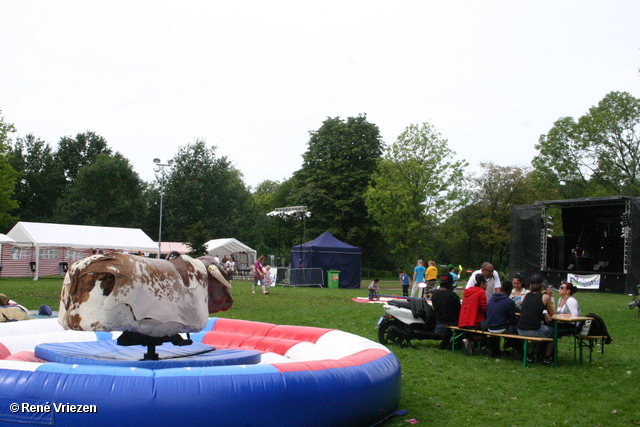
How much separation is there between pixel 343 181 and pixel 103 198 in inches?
1004

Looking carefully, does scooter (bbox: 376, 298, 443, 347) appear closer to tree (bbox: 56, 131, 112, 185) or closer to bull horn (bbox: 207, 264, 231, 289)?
bull horn (bbox: 207, 264, 231, 289)

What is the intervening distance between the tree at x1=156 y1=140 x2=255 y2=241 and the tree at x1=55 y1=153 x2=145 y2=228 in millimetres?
3595

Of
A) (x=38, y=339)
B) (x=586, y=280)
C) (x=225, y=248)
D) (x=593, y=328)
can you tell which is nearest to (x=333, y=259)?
(x=586, y=280)

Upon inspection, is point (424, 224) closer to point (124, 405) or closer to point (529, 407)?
point (529, 407)

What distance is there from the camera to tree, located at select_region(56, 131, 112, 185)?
2392 inches

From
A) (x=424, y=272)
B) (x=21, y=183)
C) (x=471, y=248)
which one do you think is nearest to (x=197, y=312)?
(x=424, y=272)

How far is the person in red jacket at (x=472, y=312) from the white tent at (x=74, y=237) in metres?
26.6

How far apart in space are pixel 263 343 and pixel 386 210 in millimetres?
32736

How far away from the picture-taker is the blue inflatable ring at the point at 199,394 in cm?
448

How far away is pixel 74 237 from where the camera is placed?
32.2 metres

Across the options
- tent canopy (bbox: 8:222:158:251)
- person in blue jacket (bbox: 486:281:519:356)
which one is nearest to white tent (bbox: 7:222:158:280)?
tent canopy (bbox: 8:222:158:251)

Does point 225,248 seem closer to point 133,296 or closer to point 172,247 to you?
point 172,247

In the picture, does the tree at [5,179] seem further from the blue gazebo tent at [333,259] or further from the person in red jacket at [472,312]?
the person in red jacket at [472,312]

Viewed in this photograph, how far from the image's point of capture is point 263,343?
830 cm
